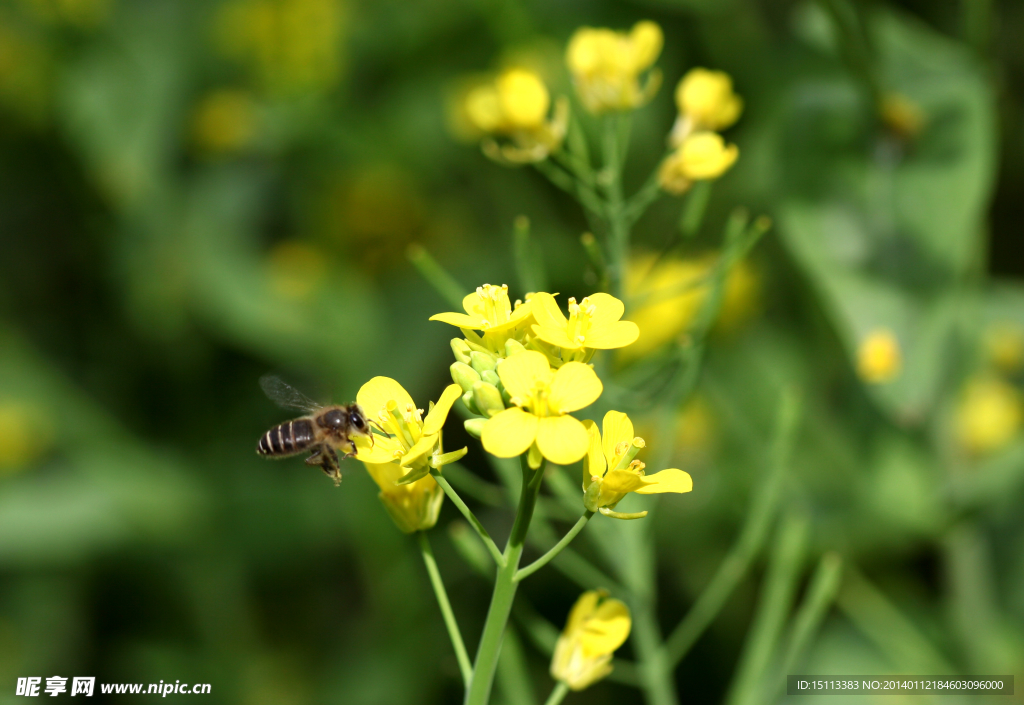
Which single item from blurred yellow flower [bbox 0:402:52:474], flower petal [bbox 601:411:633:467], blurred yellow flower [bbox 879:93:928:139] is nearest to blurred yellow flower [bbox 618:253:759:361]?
blurred yellow flower [bbox 879:93:928:139]

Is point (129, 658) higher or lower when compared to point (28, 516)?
lower

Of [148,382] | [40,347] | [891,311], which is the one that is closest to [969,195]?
[891,311]

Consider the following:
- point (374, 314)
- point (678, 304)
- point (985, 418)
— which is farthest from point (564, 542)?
point (374, 314)

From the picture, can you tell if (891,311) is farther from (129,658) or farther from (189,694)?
(129,658)

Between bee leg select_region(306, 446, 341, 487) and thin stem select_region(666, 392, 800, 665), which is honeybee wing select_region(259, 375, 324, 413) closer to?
bee leg select_region(306, 446, 341, 487)

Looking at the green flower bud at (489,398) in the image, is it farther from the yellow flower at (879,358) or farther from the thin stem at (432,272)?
the yellow flower at (879,358)

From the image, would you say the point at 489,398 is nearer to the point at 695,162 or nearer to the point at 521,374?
the point at 521,374
